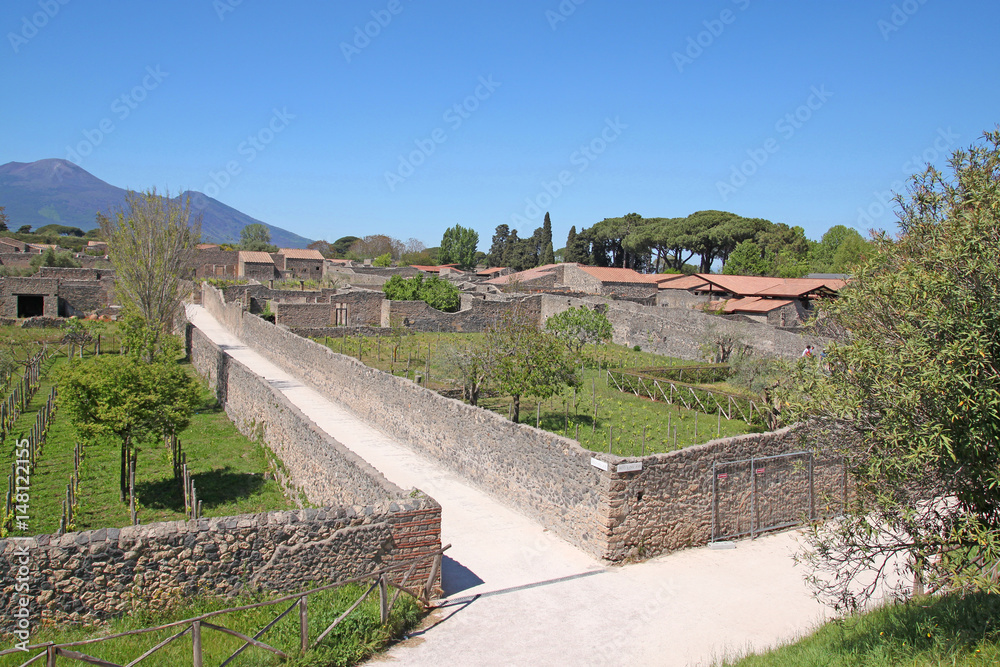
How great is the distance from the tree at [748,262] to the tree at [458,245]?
149 feet

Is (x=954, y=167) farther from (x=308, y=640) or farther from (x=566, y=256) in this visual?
(x=566, y=256)

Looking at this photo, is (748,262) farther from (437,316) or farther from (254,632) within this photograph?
(254,632)

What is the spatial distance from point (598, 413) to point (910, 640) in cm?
1429

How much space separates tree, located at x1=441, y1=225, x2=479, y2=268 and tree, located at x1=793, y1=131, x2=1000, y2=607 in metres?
99.3

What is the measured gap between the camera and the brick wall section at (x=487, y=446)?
10836 mm

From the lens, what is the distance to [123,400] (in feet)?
43.4

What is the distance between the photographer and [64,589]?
6.49 metres

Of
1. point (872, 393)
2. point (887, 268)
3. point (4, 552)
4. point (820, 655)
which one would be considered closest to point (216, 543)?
point (4, 552)

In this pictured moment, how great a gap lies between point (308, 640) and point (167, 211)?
87.1 feet

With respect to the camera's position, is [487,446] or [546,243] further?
[546,243]

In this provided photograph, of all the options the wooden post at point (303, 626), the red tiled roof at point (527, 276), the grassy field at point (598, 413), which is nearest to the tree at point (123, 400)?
the grassy field at point (598, 413)

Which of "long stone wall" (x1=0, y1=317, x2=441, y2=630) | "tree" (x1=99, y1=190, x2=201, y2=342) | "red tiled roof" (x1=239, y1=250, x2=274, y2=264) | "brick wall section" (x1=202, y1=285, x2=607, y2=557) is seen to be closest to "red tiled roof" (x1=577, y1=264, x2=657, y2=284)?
"red tiled roof" (x1=239, y1=250, x2=274, y2=264)

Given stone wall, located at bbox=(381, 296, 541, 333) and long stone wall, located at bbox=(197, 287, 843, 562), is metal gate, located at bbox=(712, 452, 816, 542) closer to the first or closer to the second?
long stone wall, located at bbox=(197, 287, 843, 562)

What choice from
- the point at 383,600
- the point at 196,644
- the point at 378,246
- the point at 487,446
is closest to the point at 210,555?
the point at 196,644
